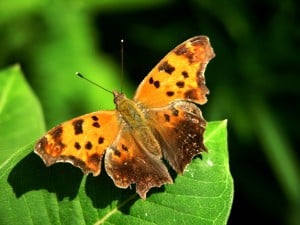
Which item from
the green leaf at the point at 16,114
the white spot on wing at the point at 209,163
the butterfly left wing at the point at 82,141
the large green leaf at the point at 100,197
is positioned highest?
the green leaf at the point at 16,114

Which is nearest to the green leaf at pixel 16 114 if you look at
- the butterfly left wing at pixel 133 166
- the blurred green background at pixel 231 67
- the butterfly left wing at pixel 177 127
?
the butterfly left wing at pixel 133 166

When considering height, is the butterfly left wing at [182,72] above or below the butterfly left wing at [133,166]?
above

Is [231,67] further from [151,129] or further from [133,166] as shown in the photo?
[133,166]

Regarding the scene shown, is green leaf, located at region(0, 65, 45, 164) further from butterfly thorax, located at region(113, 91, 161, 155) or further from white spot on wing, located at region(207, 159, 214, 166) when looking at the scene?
white spot on wing, located at region(207, 159, 214, 166)

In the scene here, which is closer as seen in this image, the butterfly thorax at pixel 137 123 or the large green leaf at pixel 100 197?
the large green leaf at pixel 100 197

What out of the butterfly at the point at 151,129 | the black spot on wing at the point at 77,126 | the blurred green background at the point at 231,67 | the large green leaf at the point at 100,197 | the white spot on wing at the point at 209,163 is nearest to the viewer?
the large green leaf at the point at 100,197

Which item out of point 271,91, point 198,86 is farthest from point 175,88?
point 271,91

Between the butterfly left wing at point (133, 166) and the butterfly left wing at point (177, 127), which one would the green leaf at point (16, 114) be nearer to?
the butterfly left wing at point (133, 166)

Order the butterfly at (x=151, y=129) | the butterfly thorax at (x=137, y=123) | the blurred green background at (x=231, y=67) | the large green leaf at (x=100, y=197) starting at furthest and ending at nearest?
the blurred green background at (x=231, y=67) < the butterfly thorax at (x=137, y=123) < the butterfly at (x=151, y=129) < the large green leaf at (x=100, y=197)
